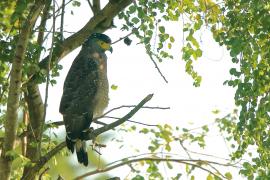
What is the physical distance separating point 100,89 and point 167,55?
1285 millimetres

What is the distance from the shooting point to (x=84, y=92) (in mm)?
5934

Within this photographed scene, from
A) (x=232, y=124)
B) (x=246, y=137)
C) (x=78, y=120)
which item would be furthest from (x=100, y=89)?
(x=246, y=137)

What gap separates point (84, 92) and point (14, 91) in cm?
168

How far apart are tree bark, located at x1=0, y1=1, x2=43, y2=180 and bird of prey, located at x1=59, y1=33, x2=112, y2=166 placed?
64 cm

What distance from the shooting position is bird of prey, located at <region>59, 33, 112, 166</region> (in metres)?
5.53

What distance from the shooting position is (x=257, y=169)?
4.64 m

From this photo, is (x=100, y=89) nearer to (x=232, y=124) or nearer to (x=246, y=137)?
(x=232, y=124)

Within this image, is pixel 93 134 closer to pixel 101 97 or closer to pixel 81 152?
pixel 81 152

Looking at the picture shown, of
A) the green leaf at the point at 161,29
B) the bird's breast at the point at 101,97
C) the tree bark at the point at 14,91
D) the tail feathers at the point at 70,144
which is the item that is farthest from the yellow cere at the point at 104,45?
the tree bark at the point at 14,91

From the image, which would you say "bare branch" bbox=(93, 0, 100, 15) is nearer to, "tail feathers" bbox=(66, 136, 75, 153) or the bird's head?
the bird's head

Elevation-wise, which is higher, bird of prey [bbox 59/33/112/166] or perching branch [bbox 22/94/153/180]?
bird of prey [bbox 59/33/112/166]

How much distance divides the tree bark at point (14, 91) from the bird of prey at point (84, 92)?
2.09ft

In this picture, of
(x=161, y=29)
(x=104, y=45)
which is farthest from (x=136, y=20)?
(x=104, y=45)

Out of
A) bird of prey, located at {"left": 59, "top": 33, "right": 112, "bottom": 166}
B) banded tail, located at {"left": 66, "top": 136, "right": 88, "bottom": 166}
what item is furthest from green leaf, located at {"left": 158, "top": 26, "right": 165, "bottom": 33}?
banded tail, located at {"left": 66, "top": 136, "right": 88, "bottom": 166}
